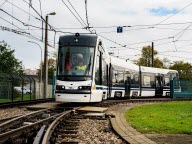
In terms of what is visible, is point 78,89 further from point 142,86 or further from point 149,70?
point 149,70

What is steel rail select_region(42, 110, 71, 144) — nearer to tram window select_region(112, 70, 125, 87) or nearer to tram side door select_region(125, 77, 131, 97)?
tram window select_region(112, 70, 125, 87)

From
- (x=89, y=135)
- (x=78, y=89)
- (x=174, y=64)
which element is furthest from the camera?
(x=174, y=64)

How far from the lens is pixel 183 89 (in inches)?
1479

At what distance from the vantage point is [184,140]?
8.41 meters

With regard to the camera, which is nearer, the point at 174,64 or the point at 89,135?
the point at 89,135

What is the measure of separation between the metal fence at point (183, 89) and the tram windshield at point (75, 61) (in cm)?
2009

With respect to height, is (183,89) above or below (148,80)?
below

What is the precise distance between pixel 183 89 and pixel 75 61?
22219 mm

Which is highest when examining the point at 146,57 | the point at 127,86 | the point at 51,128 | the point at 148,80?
the point at 146,57

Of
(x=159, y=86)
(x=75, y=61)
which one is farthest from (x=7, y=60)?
(x=75, y=61)

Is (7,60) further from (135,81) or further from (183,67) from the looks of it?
(183,67)

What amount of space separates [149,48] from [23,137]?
250 feet

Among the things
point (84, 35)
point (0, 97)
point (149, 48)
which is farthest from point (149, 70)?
point (149, 48)

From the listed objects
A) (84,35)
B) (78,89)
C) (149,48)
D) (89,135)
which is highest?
(149,48)
